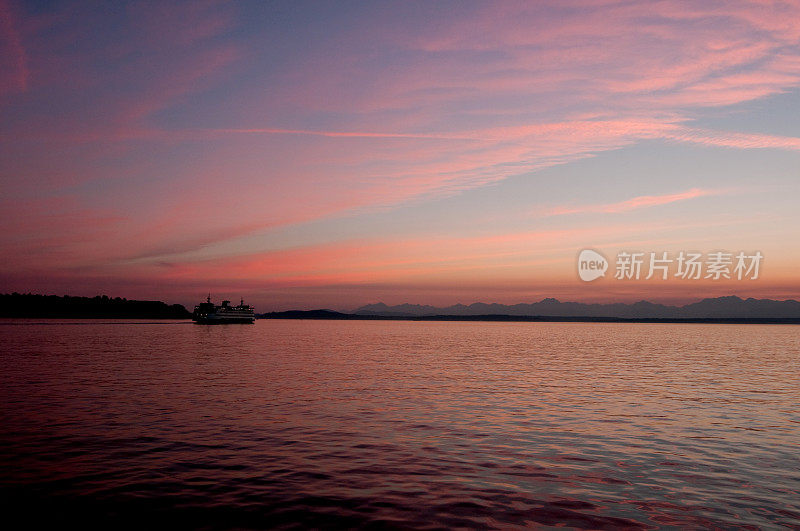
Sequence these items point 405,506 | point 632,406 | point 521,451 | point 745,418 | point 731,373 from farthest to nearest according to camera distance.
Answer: point 731,373
point 632,406
point 745,418
point 521,451
point 405,506

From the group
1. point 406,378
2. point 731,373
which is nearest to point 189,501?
point 406,378

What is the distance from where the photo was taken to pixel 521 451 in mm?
21609

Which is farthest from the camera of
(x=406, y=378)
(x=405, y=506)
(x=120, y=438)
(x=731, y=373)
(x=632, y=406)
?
(x=731, y=373)

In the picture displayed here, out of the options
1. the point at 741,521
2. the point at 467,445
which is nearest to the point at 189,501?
the point at 467,445

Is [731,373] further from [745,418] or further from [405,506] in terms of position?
[405,506]

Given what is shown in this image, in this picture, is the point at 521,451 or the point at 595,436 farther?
the point at 595,436

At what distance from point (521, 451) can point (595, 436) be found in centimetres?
474

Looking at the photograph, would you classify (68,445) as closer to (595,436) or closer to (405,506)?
(405,506)

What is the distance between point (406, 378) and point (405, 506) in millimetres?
32246

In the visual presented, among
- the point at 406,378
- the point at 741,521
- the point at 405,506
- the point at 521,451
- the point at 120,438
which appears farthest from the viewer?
the point at 406,378

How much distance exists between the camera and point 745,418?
2939 centimetres

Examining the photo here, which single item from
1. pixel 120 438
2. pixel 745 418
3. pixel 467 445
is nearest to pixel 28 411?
pixel 120 438

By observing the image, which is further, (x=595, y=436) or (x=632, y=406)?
(x=632, y=406)

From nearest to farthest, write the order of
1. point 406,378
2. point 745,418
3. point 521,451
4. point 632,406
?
point 521,451 → point 745,418 → point 632,406 → point 406,378
